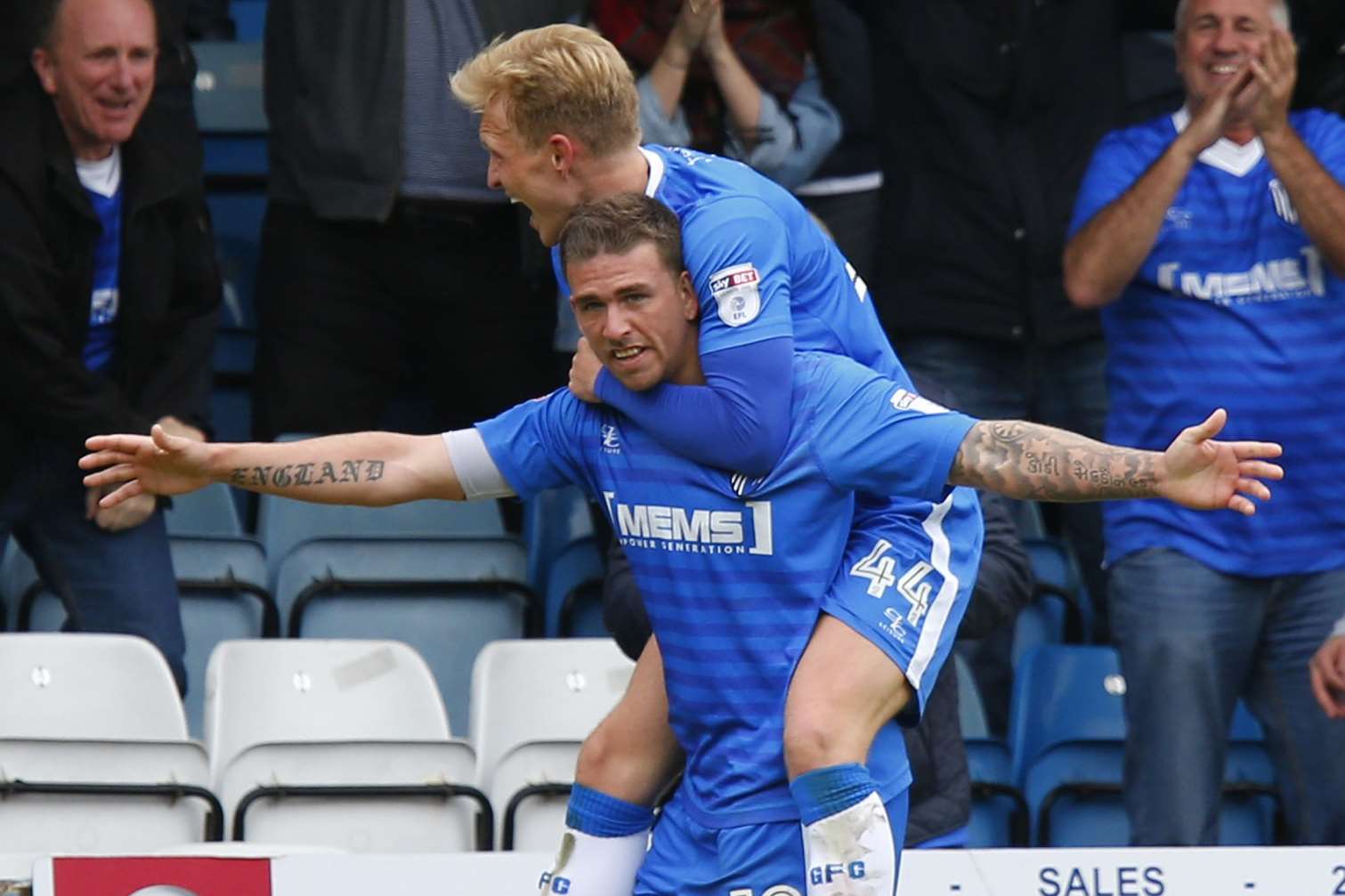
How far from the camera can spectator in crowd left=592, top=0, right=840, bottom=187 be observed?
6266 mm

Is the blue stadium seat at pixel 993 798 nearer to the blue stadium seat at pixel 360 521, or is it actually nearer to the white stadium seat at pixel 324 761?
the white stadium seat at pixel 324 761

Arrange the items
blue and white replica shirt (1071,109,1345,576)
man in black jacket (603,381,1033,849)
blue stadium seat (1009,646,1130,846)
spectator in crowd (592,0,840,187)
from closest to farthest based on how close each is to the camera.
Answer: man in black jacket (603,381,1033,849) → blue and white replica shirt (1071,109,1345,576) → blue stadium seat (1009,646,1130,846) → spectator in crowd (592,0,840,187)

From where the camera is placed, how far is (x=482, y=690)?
223 inches

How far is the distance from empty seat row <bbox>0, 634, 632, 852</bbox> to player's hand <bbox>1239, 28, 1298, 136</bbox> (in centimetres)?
189

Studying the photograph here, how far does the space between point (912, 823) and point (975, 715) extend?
1.39 meters

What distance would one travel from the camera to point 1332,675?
17.1 feet

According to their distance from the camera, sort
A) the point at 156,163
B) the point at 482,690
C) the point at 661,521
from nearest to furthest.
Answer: the point at 661,521 → the point at 482,690 → the point at 156,163

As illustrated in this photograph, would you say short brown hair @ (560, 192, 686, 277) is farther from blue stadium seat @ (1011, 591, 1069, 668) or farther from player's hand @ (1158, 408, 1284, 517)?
blue stadium seat @ (1011, 591, 1069, 668)

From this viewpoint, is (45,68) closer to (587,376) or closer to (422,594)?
(422,594)

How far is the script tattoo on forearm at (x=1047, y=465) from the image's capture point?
11.9ft

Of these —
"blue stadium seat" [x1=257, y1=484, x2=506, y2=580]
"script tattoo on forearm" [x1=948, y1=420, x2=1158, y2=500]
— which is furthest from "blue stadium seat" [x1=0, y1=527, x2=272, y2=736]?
"script tattoo on forearm" [x1=948, y1=420, x2=1158, y2=500]

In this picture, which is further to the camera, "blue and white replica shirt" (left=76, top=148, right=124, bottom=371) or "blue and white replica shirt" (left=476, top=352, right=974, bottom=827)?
"blue and white replica shirt" (left=76, top=148, right=124, bottom=371)

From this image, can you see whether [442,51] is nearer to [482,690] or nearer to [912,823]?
[482,690]

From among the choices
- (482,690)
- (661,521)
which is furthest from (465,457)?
(482,690)
